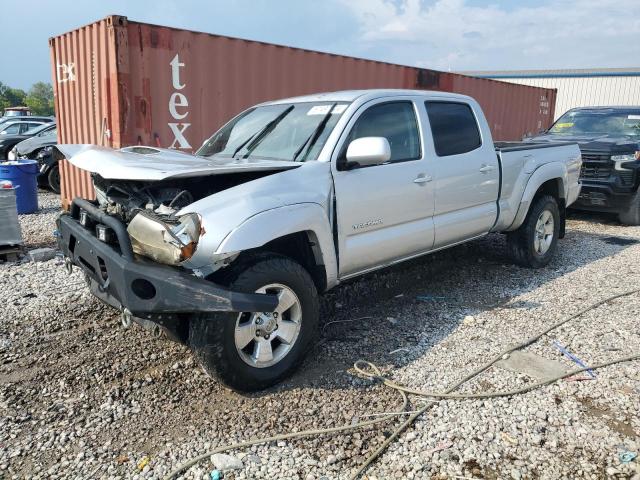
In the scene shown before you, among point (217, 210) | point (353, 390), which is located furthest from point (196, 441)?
point (217, 210)

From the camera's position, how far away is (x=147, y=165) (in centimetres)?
316

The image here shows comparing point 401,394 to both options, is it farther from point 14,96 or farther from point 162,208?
point 14,96

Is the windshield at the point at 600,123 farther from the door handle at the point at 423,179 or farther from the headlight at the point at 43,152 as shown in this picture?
the headlight at the point at 43,152

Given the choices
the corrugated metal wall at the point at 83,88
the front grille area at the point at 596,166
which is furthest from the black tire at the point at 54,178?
the front grille area at the point at 596,166

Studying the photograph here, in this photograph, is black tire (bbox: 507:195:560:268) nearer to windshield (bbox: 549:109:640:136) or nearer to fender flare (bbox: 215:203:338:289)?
fender flare (bbox: 215:203:338:289)

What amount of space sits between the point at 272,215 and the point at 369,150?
860mm

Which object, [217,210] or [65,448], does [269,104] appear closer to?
[217,210]

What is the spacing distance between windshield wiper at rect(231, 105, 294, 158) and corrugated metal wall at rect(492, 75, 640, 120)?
91.0ft

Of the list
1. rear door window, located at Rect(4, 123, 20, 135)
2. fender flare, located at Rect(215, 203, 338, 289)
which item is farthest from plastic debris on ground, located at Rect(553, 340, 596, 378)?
rear door window, located at Rect(4, 123, 20, 135)

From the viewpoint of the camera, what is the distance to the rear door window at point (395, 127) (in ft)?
13.3

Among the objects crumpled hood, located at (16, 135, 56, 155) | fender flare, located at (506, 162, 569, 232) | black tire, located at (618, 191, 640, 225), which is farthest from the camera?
crumpled hood, located at (16, 135, 56, 155)

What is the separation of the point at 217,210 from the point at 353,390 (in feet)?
4.65

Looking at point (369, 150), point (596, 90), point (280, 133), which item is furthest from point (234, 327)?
point (596, 90)

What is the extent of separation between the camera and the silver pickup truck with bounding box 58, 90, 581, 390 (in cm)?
293
